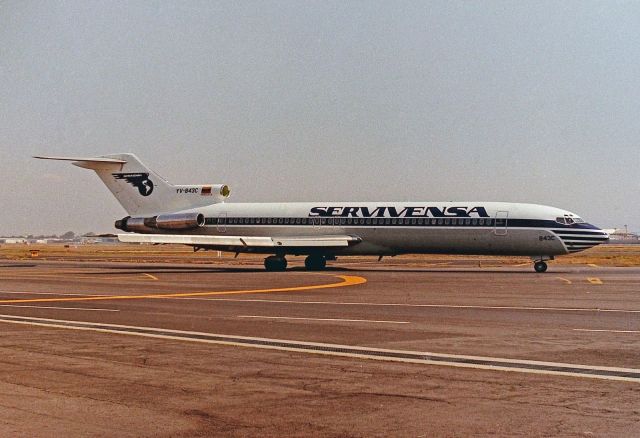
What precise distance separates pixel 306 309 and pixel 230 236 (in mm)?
28114

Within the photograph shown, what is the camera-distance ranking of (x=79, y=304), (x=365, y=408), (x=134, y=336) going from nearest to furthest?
(x=365, y=408) < (x=134, y=336) < (x=79, y=304)

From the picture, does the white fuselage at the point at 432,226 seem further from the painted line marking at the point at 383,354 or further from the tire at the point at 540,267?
the painted line marking at the point at 383,354

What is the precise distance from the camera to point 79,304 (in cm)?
2205

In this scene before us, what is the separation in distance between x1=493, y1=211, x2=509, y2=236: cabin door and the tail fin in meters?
18.4

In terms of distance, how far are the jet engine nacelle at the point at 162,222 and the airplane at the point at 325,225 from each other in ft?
0.20

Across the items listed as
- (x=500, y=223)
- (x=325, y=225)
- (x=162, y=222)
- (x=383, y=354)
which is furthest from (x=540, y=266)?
(x=383, y=354)

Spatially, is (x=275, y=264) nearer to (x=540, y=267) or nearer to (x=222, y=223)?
(x=222, y=223)

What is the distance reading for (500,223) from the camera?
41.5 m

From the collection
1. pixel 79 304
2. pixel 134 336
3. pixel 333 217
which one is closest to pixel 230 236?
pixel 333 217

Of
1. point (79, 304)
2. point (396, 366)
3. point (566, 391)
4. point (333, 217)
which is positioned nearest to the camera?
point (566, 391)

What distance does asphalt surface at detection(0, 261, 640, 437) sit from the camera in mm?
7801

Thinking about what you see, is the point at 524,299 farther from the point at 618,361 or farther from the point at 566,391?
the point at 566,391

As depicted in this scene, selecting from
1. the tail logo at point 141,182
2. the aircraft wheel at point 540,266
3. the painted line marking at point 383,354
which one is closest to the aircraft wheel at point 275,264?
the tail logo at point 141,182

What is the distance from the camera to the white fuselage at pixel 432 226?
41375 mm
